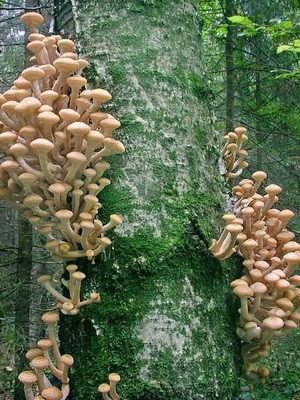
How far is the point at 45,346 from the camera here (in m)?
1.78

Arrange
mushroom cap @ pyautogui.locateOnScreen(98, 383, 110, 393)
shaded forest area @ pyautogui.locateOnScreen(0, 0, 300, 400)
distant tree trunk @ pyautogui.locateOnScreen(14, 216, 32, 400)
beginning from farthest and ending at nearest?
shaded forest area @ pyautogui.locateOnScreen(0, 0, 300, 400) → distant tree trunk @ pyautogui.locateOnScreen(14, 216, 32, 400) → mushroom cap @ pyautogui.locateOnScreen(98, 383, 110, 393)

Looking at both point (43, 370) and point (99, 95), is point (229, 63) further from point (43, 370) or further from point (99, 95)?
point (43, 370)

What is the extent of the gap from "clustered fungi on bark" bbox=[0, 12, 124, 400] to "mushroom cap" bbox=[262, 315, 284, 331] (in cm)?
77

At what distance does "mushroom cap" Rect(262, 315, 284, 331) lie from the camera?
6.63 ft

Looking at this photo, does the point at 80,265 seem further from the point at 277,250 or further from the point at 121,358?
the point at 277,250

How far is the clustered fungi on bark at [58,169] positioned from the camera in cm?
175

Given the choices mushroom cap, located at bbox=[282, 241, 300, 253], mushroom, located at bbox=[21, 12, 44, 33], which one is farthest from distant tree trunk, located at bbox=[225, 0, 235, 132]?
mushroom, located at bbox=[21, 12, 44, 33]

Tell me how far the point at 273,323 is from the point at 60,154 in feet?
3.96

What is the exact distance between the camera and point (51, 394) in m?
1.69

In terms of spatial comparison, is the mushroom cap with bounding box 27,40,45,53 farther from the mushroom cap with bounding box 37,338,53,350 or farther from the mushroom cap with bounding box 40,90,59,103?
the mushroom cap with bounding box 37,338,53,350

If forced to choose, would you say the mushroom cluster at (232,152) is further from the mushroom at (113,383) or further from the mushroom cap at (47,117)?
the mushroom at (113,383)

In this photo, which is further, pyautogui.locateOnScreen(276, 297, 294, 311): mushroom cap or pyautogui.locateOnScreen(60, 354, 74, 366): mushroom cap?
pyautogui.locateOnScreen(276, 297, 294, 311): mushroom cap

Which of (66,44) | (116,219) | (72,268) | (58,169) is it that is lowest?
(72,268)

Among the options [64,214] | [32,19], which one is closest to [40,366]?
[64,214]
